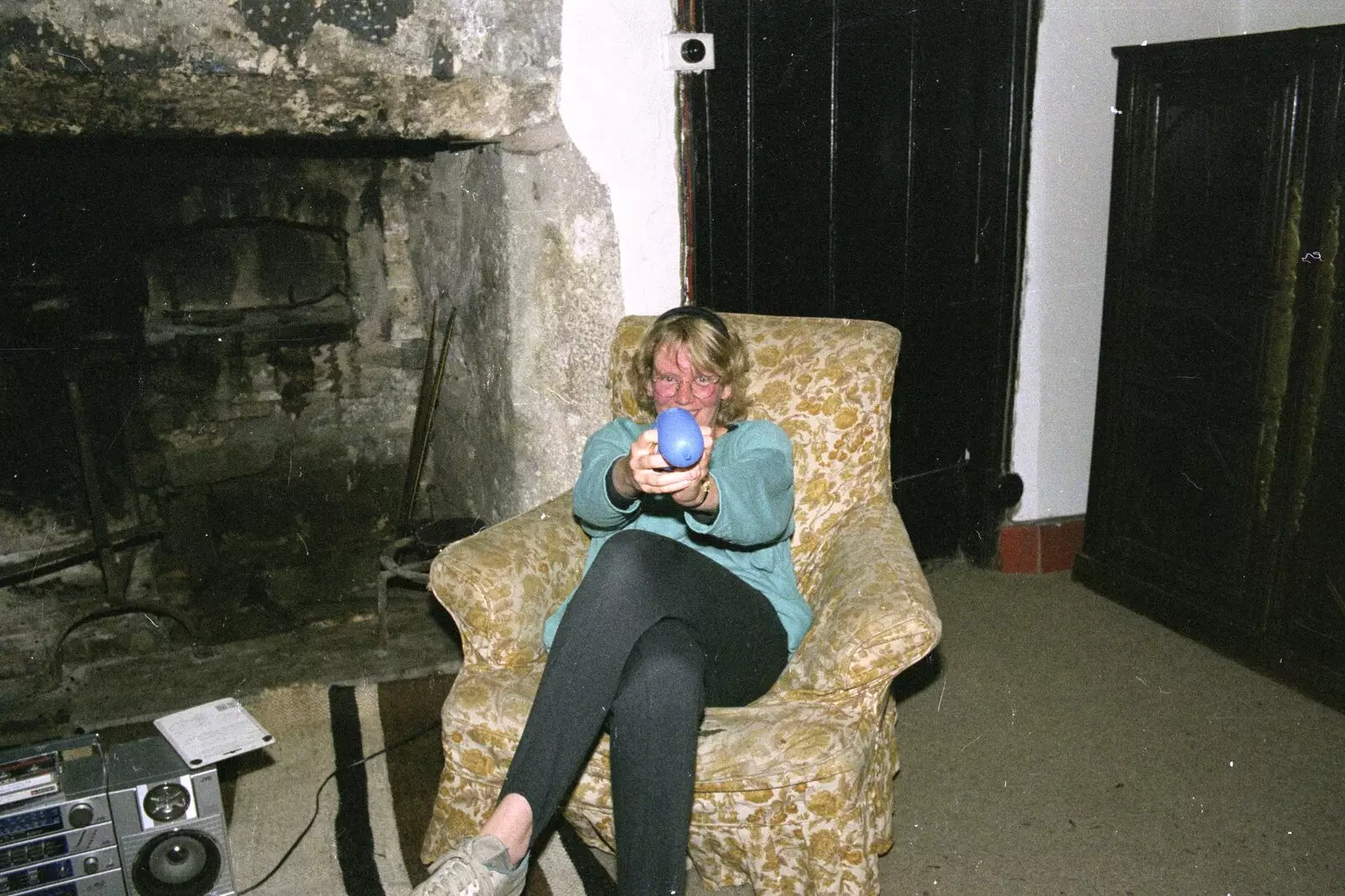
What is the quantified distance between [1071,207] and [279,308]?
86.1 inches

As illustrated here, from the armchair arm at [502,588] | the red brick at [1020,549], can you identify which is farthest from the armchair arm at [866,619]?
the red brick at [1020,549]

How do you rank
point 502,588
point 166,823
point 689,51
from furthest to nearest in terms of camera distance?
point 689,51 → point 502,588 → point 166,823

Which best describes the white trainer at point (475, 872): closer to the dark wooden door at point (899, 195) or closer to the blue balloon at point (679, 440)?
the blue balloon at point (679, 440)

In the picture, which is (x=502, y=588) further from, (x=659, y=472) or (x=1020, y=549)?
(x=1020, y=549)

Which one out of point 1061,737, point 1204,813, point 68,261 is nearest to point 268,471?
point 68,261

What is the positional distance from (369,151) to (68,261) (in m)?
0.79

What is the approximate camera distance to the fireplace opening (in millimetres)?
2646

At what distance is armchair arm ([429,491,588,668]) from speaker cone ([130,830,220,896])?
482 mm

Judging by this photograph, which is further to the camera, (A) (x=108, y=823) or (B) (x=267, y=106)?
(B) (x=267, y=106)

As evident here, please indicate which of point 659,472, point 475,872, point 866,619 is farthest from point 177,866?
point 866,619

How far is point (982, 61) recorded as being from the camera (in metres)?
2.76

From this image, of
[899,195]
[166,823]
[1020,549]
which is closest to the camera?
[166,823]

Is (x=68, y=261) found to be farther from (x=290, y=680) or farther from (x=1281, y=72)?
(x=1281, y=72)

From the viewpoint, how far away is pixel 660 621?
158 cm
